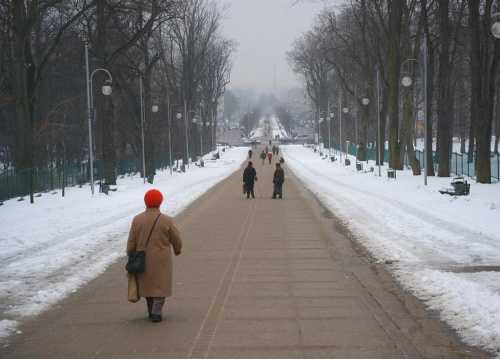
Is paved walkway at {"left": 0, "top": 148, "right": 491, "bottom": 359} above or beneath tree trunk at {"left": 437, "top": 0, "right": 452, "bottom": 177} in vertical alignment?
beneath

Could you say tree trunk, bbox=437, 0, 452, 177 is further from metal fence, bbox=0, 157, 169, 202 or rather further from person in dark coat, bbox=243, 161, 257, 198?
metal fence, bbox=0, 157, 169, 202

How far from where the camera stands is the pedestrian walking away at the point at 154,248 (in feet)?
29.6

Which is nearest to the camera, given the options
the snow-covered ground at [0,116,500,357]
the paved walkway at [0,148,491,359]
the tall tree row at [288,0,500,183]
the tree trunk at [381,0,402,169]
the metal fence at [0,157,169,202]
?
the paved walkway at [0,148,491,359]

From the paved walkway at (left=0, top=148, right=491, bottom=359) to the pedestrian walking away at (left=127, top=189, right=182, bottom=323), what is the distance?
45 centimetres

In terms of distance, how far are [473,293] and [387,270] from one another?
2907 millimetres

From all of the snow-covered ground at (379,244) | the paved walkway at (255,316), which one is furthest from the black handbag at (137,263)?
the snow-covered ground at (379,244)

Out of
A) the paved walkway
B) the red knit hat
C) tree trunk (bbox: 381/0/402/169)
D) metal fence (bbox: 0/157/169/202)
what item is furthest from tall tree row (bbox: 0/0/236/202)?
the red knit hat

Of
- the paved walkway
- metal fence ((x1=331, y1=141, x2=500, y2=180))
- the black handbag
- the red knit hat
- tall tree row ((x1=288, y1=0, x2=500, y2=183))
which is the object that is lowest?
metal fence ((x1=331, y1=141, x2=500, y2=180))

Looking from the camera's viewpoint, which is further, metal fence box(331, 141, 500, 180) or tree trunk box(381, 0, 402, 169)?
metal fence box(331, 141, 500, 180)

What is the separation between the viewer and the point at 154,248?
29.7 ft

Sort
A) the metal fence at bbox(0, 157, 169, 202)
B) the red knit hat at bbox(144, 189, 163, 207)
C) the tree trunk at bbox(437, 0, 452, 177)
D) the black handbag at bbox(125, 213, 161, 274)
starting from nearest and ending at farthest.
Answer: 1. the black handbag at bbox(125, 213, 161, 274)
2. the red knit hat at bbox(144, 189, 163, 207)
3. the metal fence at bbox(0, 157, 169, 202)
4. the tree trunk at bbox(437, 0, 452, 177)

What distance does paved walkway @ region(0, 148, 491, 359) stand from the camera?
26.0ft

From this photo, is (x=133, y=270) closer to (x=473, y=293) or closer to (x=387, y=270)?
(x=473, y=293)

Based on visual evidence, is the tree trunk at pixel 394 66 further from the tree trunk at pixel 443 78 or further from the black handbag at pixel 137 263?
the black handbag at pixel 137 263
